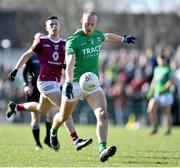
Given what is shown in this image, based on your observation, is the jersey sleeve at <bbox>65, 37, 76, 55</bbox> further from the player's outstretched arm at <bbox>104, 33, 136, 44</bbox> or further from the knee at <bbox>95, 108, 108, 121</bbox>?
the knee at <bbox>95, 108, 108, 121</bbox>

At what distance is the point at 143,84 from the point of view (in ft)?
101

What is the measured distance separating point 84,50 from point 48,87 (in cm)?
200

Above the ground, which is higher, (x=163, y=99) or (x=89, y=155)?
(x=89, y=155)

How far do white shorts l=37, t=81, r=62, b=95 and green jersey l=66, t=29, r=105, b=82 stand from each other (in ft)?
5.56

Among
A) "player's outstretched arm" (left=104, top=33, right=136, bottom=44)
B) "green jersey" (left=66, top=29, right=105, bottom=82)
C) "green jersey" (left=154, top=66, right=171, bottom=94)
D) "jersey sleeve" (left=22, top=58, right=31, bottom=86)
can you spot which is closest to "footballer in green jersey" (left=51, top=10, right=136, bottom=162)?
"green jersey" (left=66, top=29, right=105, bottom=82)

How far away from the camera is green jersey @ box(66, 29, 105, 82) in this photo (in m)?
14.5

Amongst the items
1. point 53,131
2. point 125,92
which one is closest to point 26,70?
point 53,131

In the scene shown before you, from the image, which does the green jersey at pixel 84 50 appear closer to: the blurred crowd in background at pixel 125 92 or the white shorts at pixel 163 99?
the white shorts at pixel 163 99

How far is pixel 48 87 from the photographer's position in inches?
645

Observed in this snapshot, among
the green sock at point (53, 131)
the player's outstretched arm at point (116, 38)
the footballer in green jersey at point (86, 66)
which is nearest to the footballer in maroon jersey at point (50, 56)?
the green sock at point (53, 131)

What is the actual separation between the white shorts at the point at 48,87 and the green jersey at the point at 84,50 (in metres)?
1.70

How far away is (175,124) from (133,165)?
682 inches

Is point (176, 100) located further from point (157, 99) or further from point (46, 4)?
point (46, 4)

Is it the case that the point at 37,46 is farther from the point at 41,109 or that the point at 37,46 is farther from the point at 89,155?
the point at 89,155
